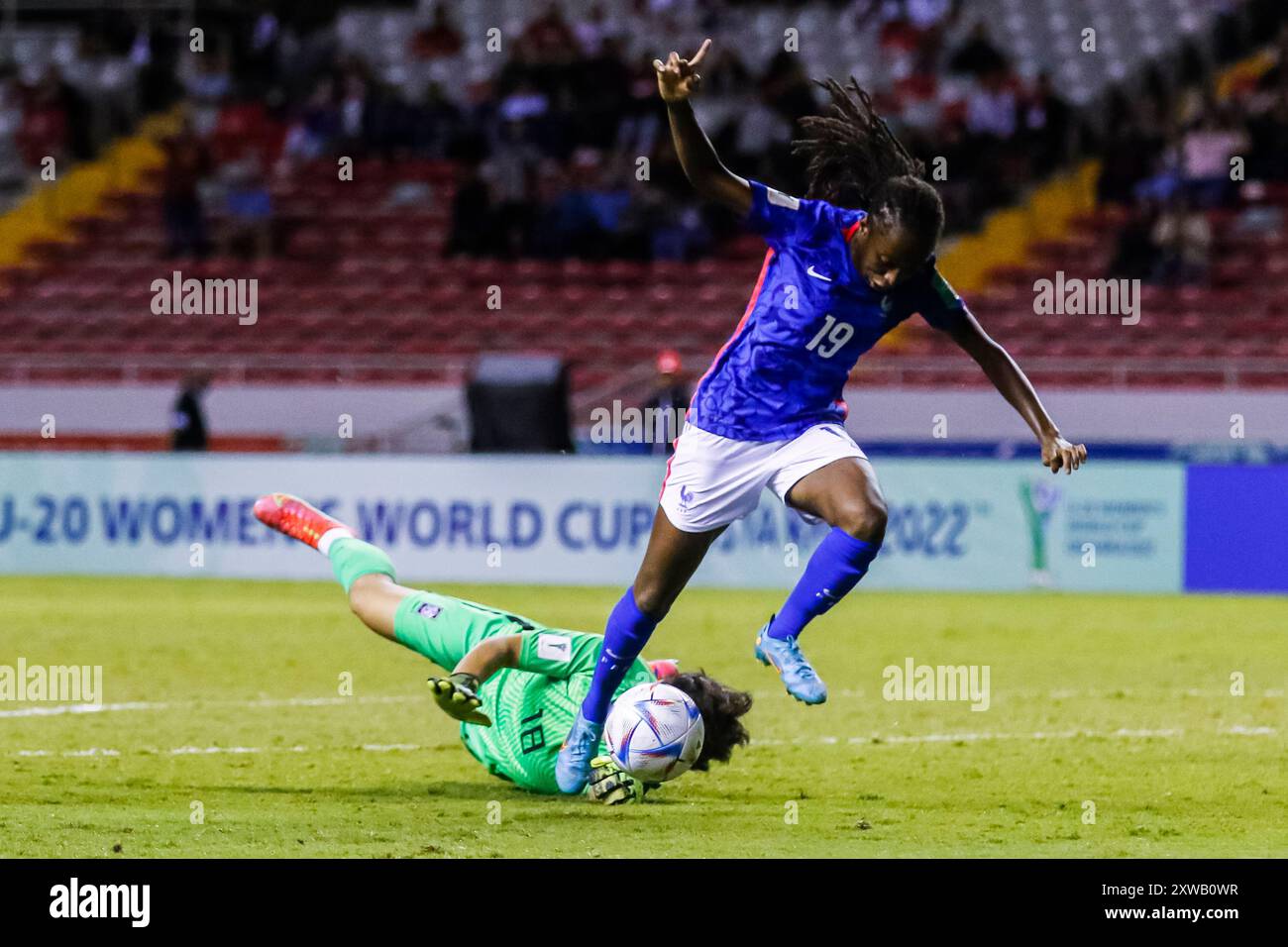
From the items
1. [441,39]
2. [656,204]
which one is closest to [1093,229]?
[656,204]

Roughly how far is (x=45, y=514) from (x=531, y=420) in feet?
15.6

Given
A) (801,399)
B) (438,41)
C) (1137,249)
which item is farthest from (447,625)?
(438,41)

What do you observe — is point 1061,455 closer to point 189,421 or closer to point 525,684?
point 525,684

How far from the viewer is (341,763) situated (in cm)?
892

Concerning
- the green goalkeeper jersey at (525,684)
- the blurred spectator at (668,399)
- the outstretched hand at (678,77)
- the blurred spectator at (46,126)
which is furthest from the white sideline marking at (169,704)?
the blurred spectator at (46,126)

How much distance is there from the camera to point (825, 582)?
299 inches

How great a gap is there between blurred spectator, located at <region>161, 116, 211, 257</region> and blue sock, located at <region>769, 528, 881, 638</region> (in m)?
19.5

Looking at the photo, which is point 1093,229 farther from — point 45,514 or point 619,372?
point 45,514

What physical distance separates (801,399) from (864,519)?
609 mm

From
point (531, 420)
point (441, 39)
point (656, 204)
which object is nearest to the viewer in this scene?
point (531, 420)

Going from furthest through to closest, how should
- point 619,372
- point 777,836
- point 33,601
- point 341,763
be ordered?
point 619,372 → point 33,601 → point 341,763 → point 777,836

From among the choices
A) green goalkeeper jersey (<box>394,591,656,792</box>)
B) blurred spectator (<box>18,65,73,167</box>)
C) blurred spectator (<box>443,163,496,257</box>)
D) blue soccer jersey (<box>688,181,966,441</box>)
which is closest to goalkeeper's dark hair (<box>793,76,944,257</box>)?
blue soccer jersey (<box>688,181,966,441</box>)

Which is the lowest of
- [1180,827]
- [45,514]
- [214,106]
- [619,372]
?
[1180,827]

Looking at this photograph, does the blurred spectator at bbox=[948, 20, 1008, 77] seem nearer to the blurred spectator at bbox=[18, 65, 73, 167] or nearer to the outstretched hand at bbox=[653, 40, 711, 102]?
the blurred spectator at bbox=[18, 65, 73, 167]
